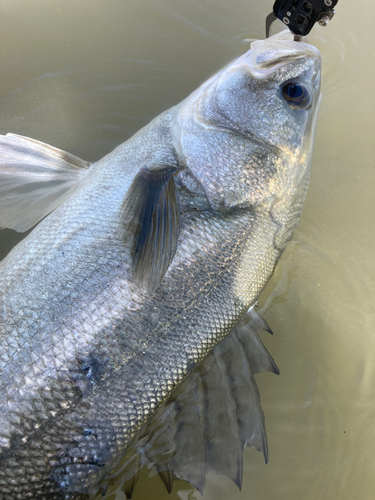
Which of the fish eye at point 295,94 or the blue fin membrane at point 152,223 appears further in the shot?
the fish eye at point 295,94

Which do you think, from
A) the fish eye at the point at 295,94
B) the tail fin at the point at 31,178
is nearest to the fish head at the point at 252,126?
the fish eye at the point at 295,94

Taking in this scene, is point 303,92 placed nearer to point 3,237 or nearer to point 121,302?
point 121,302

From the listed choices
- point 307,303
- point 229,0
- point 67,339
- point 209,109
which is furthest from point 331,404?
point 229,0

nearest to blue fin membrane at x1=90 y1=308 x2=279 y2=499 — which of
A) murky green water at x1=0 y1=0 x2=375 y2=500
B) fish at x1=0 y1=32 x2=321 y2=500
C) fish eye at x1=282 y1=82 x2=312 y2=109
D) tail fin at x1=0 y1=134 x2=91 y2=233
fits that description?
fish at x1=0 y1=32 x2=321 y2=500

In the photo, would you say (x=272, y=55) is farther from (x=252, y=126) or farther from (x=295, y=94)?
(x=252, y=126)

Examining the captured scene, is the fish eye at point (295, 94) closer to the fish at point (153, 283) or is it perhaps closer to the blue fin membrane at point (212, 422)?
the fish at point (153, 283)

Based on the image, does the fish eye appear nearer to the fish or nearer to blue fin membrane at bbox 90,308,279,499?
the fish
